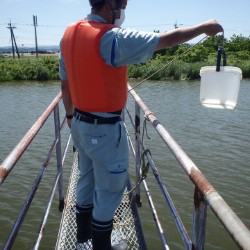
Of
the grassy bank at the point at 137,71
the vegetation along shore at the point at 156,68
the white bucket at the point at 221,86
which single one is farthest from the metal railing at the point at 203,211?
the grassy bank at the point at 137,71

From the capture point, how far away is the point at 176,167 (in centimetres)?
733

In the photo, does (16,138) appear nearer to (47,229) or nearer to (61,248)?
(47,229)

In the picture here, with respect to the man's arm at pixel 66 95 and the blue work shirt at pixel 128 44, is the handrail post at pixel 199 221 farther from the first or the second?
the man's arm at pixel 66 95

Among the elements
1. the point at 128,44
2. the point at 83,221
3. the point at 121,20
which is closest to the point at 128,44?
the point at 128,44

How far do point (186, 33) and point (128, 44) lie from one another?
0.33 meters

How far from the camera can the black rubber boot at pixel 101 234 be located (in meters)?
2.26

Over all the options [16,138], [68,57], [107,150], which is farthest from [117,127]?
[16,138]

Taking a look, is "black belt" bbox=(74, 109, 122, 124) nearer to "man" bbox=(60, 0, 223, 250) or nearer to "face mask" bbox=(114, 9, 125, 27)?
"man" bbox=(60, 0, 223, 250)

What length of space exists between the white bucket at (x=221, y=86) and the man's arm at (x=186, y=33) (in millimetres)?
587

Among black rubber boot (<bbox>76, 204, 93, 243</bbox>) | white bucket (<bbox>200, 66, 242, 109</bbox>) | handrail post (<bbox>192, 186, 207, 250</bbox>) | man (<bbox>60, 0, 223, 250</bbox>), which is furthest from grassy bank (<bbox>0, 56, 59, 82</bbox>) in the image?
handrail post (<bbox>192, 186, 207, 250</bbox>)

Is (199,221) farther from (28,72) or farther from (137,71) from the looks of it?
(28,72)

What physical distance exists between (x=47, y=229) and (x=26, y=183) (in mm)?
1932

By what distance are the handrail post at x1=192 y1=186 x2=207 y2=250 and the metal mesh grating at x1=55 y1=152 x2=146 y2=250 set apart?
1381 millimetres

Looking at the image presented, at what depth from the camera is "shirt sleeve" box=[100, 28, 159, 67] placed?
5.74 ft
